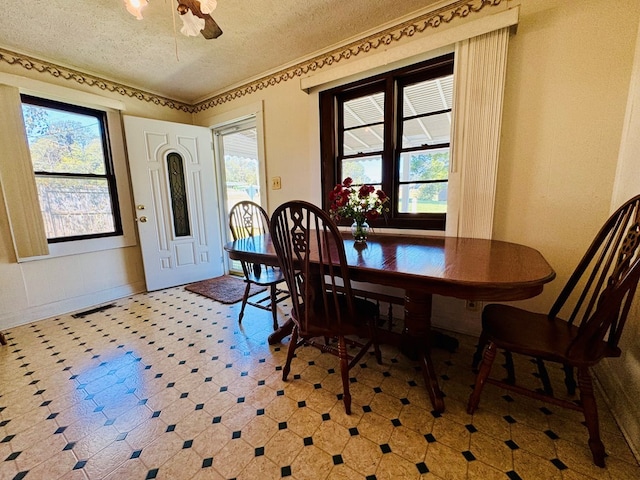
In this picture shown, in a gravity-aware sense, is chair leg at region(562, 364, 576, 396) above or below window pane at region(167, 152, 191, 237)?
below

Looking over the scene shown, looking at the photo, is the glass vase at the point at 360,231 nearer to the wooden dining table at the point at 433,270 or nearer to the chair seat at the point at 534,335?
the wooden dining table at the point at 433,270

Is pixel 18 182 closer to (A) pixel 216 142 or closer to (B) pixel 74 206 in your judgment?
(B) pixel 74 206

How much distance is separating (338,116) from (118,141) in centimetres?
253

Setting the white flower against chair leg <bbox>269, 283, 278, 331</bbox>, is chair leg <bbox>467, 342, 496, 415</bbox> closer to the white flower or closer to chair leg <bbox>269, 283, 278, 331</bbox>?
chair leg <bbox>269, 283, 278, 331</bbox>

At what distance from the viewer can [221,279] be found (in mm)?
3703

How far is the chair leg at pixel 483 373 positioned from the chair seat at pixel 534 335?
49mm

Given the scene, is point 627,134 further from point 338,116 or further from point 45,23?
point 45,23

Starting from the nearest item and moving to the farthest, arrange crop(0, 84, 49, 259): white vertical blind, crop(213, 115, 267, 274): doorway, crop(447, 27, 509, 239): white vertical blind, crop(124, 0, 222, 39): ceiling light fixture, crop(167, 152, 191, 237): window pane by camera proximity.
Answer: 1. crop(124, 0, 222, 39): ceiling light fixture
2. crop(447, 27, 509, 239): white vertical blind
3. crop(0, 84, 49, 259): white vertical blind
4. crop(167, 152, 191, 237): window pane
5. crop(213, 115, 267, 274): doorway

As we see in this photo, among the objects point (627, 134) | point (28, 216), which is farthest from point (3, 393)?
point (627, 134)

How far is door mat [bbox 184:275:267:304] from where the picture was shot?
3.03 metres

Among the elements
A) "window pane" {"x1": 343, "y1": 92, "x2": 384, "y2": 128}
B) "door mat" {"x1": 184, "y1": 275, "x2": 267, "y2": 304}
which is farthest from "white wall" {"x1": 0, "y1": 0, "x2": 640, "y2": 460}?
"door mat" {"x1": 184, "y1": 275, "x2": 267, "y2": 304}

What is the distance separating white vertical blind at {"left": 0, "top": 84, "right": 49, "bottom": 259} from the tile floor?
3.23 ft

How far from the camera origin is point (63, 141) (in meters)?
2.70

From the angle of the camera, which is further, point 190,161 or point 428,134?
point 190,161
